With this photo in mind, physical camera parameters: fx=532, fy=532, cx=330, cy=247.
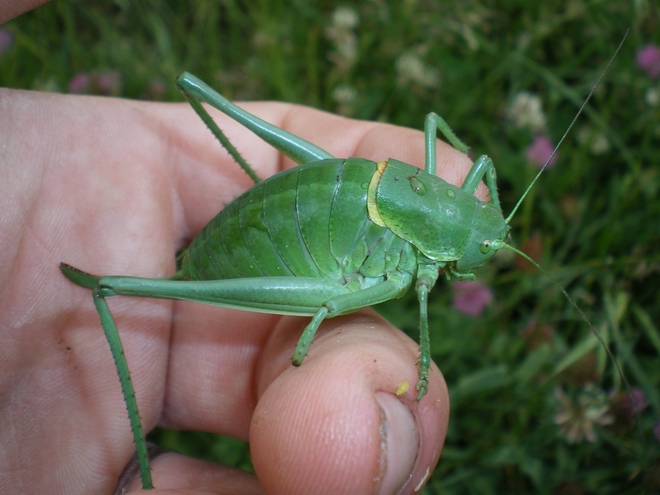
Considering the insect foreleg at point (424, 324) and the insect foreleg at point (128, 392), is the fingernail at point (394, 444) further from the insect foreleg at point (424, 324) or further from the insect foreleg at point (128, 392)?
the insect foreleg at point (128, 392)

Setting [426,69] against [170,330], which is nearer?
[170,330]

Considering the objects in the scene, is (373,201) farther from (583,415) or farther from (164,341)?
(583,415)

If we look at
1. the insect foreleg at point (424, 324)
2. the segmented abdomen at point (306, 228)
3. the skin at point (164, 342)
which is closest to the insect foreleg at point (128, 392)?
the skin at point (164, 342)

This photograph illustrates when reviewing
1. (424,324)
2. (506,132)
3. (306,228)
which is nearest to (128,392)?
(306,228)

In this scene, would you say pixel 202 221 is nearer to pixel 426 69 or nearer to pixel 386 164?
pixel 386 164

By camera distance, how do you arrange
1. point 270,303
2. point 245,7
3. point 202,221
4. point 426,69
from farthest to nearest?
1. point 245,7
2. point 426,69
3. point 202,221
4. point 270,303

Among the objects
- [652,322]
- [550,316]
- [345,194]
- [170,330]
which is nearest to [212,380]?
[170,330]
